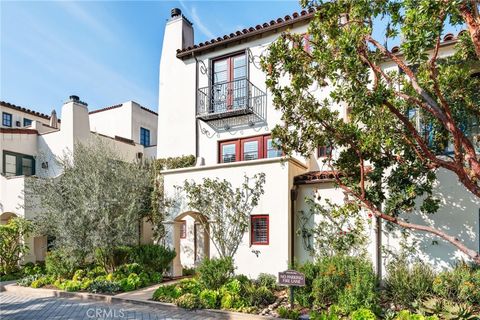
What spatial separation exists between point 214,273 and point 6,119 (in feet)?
68.3

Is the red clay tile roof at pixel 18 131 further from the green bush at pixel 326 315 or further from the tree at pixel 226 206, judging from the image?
the green bush at pixel 326 315

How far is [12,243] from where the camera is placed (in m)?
15.0

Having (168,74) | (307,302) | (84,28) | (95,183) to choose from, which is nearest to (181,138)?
(168,74)

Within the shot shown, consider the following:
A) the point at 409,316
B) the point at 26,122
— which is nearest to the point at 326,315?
the point at 409,316

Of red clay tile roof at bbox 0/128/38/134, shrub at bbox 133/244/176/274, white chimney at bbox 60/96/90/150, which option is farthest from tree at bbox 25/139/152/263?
red clay tile roof at bbox 0/128/38/134

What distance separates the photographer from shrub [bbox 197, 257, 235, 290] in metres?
10.1

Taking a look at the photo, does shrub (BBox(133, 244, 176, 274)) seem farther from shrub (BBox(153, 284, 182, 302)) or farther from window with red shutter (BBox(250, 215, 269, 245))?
window with red shutter (BBox(250, 215, 269, 245))

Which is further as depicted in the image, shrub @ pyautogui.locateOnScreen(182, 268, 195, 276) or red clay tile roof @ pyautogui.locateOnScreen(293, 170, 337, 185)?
shrub @ pyautogui.locateOnScreen(182, 268, 195, 276)

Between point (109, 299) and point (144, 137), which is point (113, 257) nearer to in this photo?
point (109, 299)

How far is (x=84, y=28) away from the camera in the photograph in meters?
10.0

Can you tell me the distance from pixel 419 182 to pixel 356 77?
4002mm

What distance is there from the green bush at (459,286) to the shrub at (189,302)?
5910 mm

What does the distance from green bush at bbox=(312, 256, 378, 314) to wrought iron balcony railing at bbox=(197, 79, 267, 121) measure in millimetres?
7189

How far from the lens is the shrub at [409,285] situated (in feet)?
27.2
